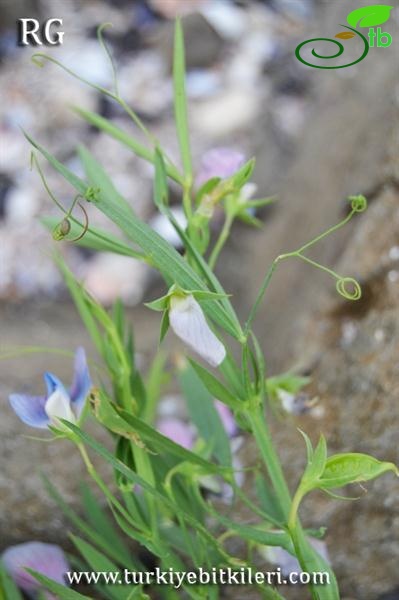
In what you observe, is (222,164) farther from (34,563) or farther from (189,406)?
(34,563)

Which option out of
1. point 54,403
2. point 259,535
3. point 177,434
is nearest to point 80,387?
point 54,403

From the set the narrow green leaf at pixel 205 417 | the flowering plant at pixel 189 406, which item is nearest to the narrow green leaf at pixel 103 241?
the flowering plant at pixel 189 406

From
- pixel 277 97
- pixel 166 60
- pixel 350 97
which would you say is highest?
pixel 166 60

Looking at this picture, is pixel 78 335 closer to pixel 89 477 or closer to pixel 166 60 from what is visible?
pixel 89 477

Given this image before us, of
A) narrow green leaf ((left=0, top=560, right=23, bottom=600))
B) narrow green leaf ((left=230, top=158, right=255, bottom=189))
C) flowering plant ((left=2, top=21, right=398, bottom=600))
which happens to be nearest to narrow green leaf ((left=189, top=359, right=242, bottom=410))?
flowering plant ((left=2, top=21, right=398, bottom=600))

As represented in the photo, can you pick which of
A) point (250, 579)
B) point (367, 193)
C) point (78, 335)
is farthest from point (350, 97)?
point (250, 579)

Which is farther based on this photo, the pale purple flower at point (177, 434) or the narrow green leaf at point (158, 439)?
the pale purple flower at point (177, 434)

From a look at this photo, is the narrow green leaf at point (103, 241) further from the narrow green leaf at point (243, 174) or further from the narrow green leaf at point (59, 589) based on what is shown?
the narrow green leaf at point (59, 589)
